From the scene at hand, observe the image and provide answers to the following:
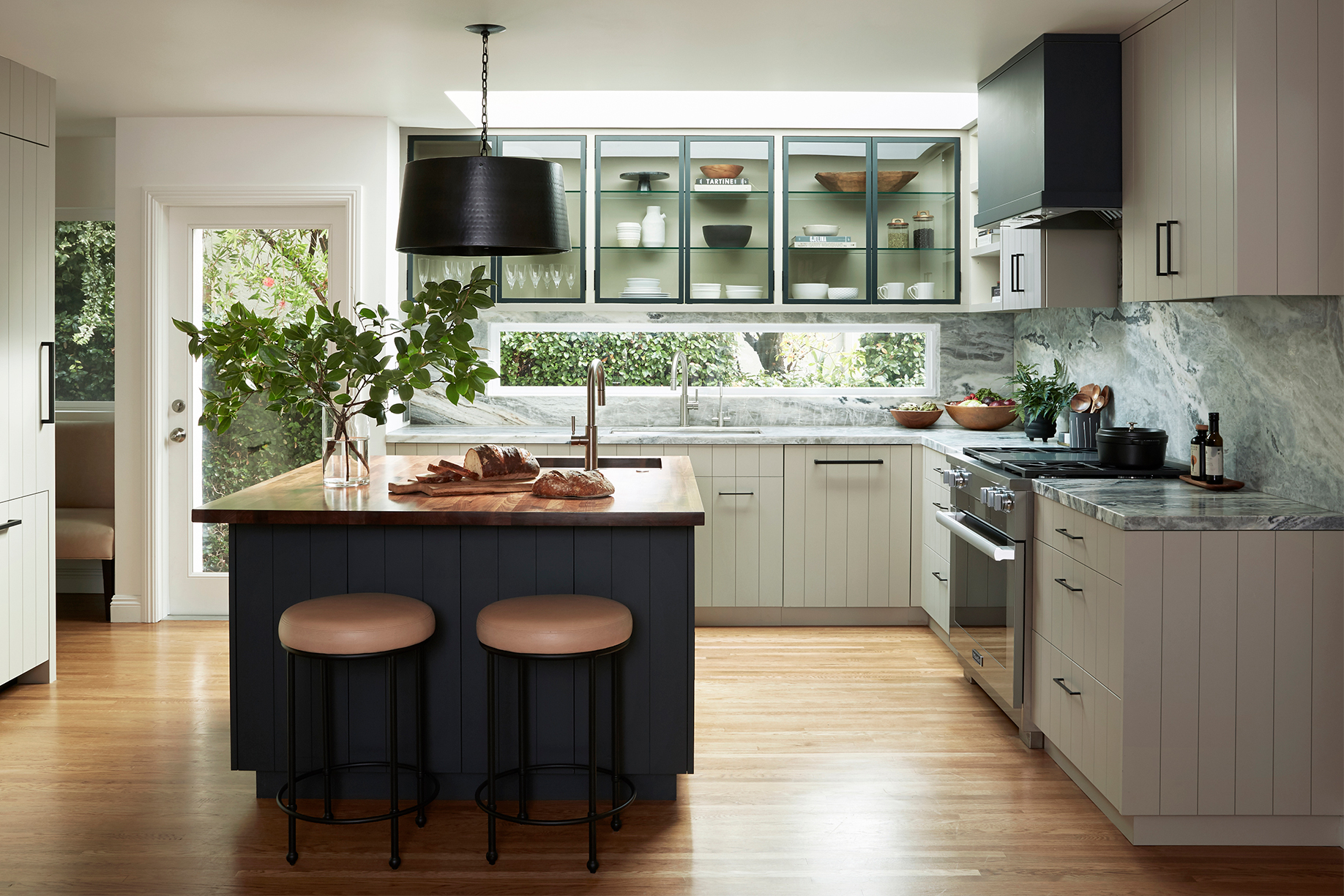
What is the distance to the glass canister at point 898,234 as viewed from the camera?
5.50 m

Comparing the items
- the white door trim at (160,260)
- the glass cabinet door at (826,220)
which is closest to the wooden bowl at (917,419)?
the glass cabinet door at (826,220)

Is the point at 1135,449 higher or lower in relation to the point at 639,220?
lower

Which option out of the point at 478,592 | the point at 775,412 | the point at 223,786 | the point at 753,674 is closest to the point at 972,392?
the point at 775,412

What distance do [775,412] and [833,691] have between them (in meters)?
1.98

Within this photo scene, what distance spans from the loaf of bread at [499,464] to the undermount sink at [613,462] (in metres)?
0.70

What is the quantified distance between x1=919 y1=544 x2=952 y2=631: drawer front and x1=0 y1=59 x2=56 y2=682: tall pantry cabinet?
3677mm

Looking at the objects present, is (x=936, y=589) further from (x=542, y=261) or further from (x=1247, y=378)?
(x=542, y=261)

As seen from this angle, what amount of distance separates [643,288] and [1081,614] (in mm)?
2969

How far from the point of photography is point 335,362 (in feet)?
10.1

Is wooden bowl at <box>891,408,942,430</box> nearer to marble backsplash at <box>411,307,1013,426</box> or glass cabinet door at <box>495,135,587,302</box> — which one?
marble backsplash at <box>411,307,1013,426</box>

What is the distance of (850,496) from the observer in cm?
522

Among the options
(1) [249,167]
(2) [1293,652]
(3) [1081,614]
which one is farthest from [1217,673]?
(1) [249,167]

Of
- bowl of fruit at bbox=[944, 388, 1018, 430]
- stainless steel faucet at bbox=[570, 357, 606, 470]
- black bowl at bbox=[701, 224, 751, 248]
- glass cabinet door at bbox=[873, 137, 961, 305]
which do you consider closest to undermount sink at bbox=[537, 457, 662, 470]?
stainless steel faucet at bbox=[570, 357, 606, 470]

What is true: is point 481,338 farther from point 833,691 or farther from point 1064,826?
point 1064,826
